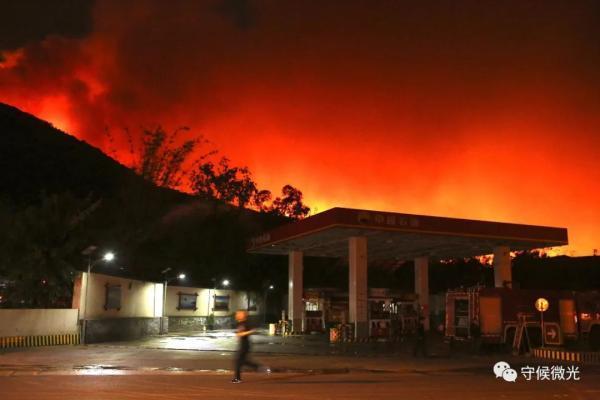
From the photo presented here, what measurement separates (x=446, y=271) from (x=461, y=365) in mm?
48543

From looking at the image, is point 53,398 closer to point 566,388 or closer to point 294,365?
point 294,365

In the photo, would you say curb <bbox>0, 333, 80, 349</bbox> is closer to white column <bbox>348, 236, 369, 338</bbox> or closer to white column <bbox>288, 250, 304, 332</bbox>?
white column <bbox>348, 236, 369, 338</bbox>

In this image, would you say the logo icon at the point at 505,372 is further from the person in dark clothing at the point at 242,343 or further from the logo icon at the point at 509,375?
the person in dark clothing at the point at 242,343

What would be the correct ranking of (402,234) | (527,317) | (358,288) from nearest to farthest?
(527,317) < (358,288) < (402,234)

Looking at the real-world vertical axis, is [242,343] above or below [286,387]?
above

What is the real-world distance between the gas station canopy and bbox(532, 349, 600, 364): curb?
8.59m

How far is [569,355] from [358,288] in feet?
35.5

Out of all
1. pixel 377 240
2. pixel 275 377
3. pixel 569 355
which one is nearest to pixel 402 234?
pixel 377 240

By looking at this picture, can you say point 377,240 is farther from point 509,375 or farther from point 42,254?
point 509,375

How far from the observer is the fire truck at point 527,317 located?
70.1ft

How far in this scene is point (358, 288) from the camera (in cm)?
2764

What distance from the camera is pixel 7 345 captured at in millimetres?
22203

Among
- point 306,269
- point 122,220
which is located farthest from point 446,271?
point 122,220

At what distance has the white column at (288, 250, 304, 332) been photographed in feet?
113
